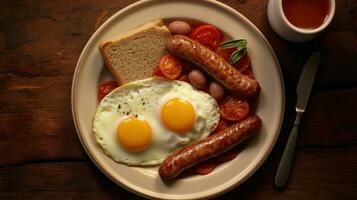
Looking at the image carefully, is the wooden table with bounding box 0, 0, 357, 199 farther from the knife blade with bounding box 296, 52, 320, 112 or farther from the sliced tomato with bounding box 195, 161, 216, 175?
the sliced tomato with bounding box 195, 161, 216, 175

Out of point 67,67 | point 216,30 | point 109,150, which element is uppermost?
point 216,30

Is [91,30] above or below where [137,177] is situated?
above

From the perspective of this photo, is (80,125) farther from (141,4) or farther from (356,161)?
(356,161)

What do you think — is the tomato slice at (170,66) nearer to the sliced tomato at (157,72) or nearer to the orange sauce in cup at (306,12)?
the sliced tomato at (157,72)

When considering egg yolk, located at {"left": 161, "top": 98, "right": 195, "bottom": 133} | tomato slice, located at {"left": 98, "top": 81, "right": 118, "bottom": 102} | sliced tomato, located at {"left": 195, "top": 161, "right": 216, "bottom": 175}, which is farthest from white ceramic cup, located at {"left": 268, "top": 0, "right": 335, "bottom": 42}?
tomato slice, located at {"left": 98, "top": 81, "right": 118, "bottom": 102}

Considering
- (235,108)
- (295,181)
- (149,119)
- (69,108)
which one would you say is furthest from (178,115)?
(295,181)

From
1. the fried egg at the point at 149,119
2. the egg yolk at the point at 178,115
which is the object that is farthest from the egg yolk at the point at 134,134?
the egg yolk at the point at 178,115

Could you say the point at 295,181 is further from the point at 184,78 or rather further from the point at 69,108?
the point at 69,108

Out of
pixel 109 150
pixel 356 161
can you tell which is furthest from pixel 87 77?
pixel 356 161

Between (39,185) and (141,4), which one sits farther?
(39,185)
